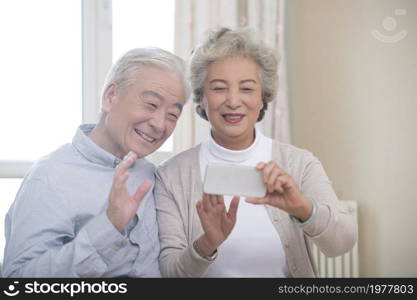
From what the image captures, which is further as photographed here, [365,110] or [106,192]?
[365,110]

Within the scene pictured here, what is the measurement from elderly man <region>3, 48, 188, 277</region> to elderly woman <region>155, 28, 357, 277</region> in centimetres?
6

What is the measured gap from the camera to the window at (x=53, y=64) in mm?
1882

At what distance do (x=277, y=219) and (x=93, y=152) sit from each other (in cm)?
46

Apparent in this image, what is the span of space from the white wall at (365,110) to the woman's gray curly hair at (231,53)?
92cm

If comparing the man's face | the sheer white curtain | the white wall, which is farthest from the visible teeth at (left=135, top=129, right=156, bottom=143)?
the white wall

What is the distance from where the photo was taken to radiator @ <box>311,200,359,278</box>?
196 cm

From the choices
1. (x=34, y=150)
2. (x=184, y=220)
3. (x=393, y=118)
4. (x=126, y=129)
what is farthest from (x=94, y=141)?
(x=393, y=118)

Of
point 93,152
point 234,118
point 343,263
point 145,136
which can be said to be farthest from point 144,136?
point 343,263

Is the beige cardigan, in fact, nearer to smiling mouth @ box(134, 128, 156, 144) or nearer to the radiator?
smiling mouth @ box(134, 128, 156, 144)

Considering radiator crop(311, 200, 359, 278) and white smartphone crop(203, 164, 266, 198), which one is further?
radiator crop(311, 200, 359, 278)

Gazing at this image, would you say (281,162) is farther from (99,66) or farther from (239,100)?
(99,66)

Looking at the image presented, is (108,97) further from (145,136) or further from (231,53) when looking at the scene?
(231,53)

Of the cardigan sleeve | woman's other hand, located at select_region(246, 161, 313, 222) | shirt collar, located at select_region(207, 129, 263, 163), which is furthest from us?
shirt collar, located at select_region(207, 129, 263, 163)

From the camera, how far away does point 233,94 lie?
119cm
